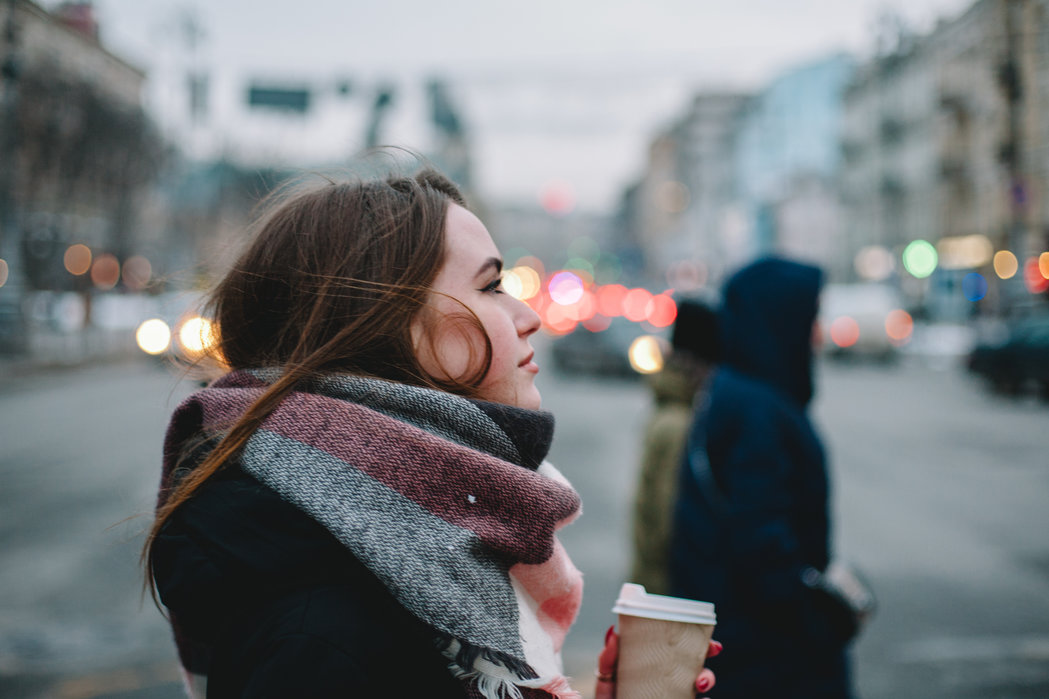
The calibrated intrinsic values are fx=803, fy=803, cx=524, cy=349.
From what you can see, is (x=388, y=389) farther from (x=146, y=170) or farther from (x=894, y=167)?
(x=894, y=167)

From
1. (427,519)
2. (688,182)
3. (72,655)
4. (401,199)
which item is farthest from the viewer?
(688,182)

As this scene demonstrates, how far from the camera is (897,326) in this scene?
2559 cm

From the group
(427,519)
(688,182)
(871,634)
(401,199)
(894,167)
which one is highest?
(688,182)

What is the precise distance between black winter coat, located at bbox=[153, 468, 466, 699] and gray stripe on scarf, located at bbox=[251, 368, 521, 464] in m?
0.20

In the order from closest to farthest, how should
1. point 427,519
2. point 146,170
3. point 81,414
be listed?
point 427,519 → point 81,414 → point 146,170

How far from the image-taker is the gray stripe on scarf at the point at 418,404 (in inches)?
48.9

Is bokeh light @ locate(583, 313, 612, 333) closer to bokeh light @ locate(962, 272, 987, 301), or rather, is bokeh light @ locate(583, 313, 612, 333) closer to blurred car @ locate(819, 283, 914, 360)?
blurred car @ locate(819, 283, 914, 360)

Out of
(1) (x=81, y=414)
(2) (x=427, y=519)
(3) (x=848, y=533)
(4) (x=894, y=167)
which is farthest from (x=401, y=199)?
(4) (x=894, y=167)

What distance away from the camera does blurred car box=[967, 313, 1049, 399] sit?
14930mm

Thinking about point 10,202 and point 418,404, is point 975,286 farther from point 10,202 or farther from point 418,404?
point 418,404

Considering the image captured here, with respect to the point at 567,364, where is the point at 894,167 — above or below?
above

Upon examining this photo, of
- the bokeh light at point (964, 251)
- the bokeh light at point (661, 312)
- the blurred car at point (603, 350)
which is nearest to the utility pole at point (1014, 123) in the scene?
the bokeh light at point (661, 312)

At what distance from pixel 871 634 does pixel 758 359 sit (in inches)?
120

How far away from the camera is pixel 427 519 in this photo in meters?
1.16
